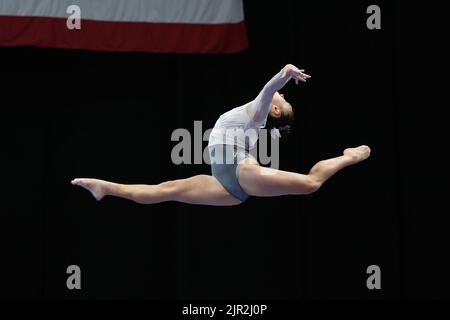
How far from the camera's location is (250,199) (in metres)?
6.56

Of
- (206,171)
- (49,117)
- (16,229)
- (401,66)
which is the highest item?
(401,66)

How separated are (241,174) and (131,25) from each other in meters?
2.09

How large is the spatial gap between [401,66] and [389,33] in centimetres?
27

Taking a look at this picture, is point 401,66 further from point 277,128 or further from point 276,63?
point 277,128

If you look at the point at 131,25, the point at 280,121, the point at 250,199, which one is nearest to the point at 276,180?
the point at 280,121

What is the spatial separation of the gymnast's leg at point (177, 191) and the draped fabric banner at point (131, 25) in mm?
1692

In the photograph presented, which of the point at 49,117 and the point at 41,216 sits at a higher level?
the point at 49,117

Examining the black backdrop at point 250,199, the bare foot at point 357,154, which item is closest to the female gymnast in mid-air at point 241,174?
the bare foot at point 357,154

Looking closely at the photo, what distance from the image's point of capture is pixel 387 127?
6660 mm

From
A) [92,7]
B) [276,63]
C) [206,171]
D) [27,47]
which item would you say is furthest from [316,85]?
[27,47]

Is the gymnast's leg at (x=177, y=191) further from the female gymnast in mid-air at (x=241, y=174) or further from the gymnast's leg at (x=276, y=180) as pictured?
the gymnast's leg at (x=276, y=180)

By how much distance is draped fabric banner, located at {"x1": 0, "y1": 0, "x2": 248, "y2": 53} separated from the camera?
19.9ft

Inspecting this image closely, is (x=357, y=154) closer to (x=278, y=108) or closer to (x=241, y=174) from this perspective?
(x=278, y=108)

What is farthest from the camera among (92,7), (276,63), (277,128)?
(276,63)
